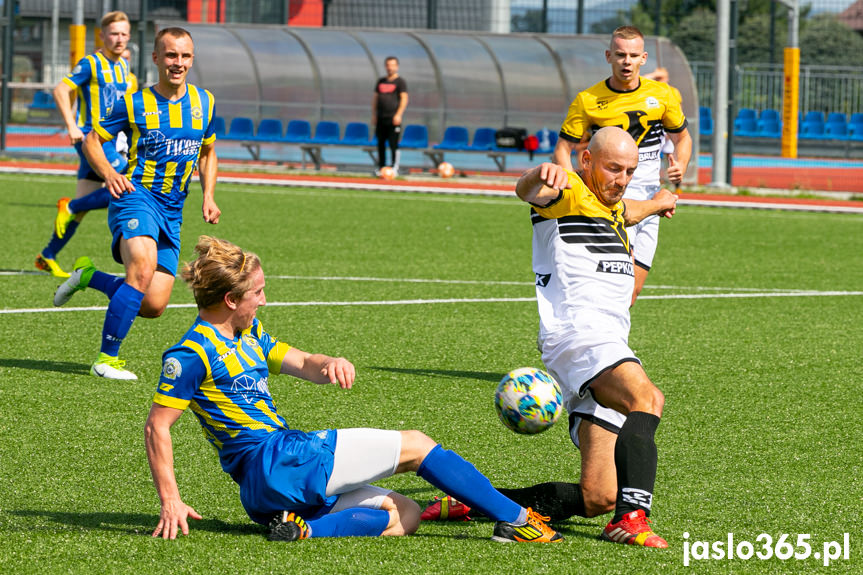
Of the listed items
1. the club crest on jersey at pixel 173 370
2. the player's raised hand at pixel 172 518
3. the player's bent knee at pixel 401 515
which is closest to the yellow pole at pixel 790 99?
the player's bent knee at pixel 401 515

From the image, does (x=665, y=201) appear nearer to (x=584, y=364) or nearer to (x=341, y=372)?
(x=584, y=364)

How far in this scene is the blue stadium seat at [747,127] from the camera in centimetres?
3591

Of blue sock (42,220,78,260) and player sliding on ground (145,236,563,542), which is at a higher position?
blue sock (42,220,78,260)

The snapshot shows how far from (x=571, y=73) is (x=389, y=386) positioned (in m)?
20.3

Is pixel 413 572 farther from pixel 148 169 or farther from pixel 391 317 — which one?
pixel 391 317

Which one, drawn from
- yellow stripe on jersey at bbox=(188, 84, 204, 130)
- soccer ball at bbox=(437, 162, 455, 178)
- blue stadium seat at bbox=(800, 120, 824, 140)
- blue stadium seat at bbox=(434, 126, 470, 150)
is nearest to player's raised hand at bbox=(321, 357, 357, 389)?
yellow stripe on jersey at bbox=(188, 84, 204, 130)

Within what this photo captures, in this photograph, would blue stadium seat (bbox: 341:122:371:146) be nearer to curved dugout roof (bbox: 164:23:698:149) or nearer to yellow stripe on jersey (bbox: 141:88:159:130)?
curved dugout roof (bbox: 164:23:698:149)

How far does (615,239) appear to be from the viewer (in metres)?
4.92

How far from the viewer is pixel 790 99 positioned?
28.4 meters

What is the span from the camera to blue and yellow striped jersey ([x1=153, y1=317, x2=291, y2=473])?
4.12 metres

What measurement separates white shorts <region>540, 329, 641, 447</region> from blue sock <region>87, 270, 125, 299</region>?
337 cm

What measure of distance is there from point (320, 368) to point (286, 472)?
0.37 m

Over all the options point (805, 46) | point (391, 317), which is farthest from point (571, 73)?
point (805, 46)

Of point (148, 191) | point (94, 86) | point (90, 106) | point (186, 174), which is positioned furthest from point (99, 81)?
point (148, 191)
